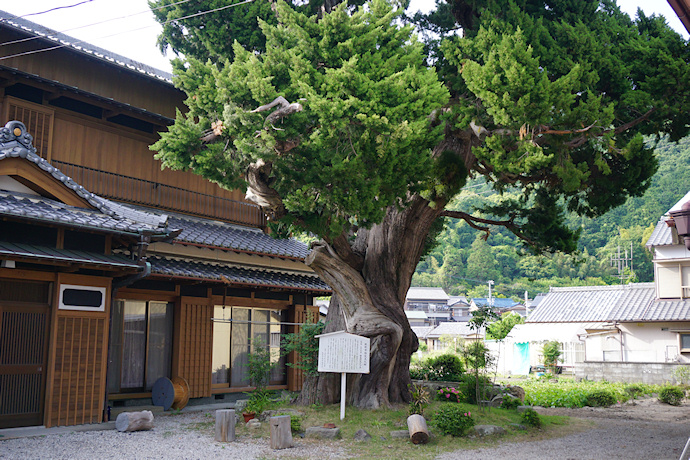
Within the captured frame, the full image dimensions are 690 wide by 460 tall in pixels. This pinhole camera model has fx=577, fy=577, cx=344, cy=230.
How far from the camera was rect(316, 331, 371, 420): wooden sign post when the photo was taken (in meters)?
11.0

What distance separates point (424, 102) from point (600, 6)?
17.7 ft

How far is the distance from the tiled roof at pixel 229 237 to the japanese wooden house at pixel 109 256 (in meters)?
0.06

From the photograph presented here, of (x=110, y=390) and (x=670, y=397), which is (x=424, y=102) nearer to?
(x=110, y=390)

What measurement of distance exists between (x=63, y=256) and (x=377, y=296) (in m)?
6.21

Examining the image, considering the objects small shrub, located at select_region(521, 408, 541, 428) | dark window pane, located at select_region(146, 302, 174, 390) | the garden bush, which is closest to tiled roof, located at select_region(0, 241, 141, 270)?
dark window pane, located at select_region(146, 302, 174, 390)

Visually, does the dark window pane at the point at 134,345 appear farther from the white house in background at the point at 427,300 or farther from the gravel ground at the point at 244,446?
the white house in background at the point at 427,300

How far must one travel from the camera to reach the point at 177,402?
12961 millimetres

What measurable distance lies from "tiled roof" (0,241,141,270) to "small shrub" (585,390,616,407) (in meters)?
14.1

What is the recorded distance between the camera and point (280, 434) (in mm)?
9102

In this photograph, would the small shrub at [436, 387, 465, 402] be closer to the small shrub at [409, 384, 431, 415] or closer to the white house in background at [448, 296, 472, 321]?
the small shrub at [409, 384, 431, 415]

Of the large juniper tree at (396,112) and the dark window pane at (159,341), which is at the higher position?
the large juniper tree at (396,112)

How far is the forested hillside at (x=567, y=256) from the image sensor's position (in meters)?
65.5

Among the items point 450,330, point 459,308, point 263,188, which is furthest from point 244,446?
point 459,308

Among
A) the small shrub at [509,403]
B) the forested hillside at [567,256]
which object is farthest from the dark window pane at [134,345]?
the forested hillside at [567,256]
